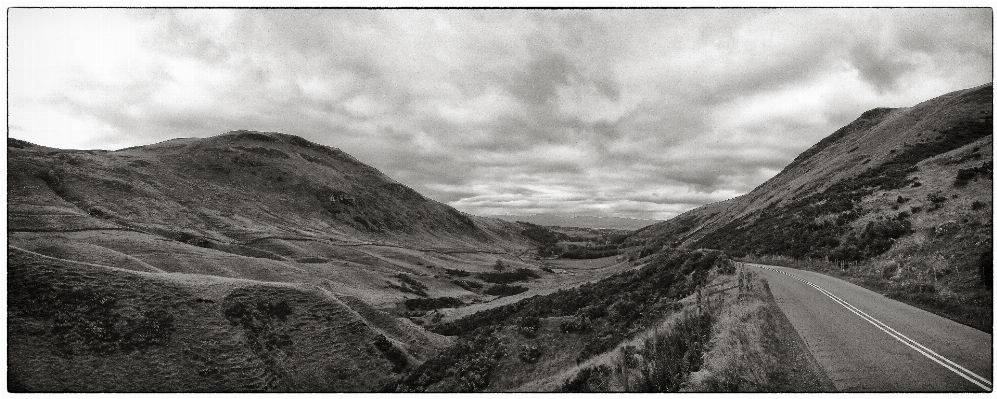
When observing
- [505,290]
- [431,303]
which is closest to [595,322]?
[431,303]

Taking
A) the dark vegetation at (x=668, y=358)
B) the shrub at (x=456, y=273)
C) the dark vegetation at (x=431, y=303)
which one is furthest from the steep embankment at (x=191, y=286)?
the dark vegetation at (x=668, y=358)

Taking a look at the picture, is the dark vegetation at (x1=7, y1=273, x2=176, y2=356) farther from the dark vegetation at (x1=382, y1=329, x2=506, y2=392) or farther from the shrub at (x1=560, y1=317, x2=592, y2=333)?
the shrub at (x1=560, y1=317, x2=592, y2=333)

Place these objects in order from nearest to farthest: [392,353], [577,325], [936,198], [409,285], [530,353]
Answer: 1. [530,353]
2. [577,325]
3. [392,353]
4. [936,198]
5. [409,285]

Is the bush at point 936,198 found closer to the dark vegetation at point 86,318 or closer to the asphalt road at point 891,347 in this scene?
the asphalt road at point 891,347

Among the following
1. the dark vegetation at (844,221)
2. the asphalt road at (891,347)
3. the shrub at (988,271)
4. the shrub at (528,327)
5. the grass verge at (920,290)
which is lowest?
the shrub at (528,327)

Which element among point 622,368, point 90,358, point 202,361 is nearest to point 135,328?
point 90,358

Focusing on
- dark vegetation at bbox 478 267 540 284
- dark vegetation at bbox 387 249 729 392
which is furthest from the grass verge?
dark vegetation at bbox 478 267 540 284

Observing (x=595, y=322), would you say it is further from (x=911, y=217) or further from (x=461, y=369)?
(x=911, y=217)
